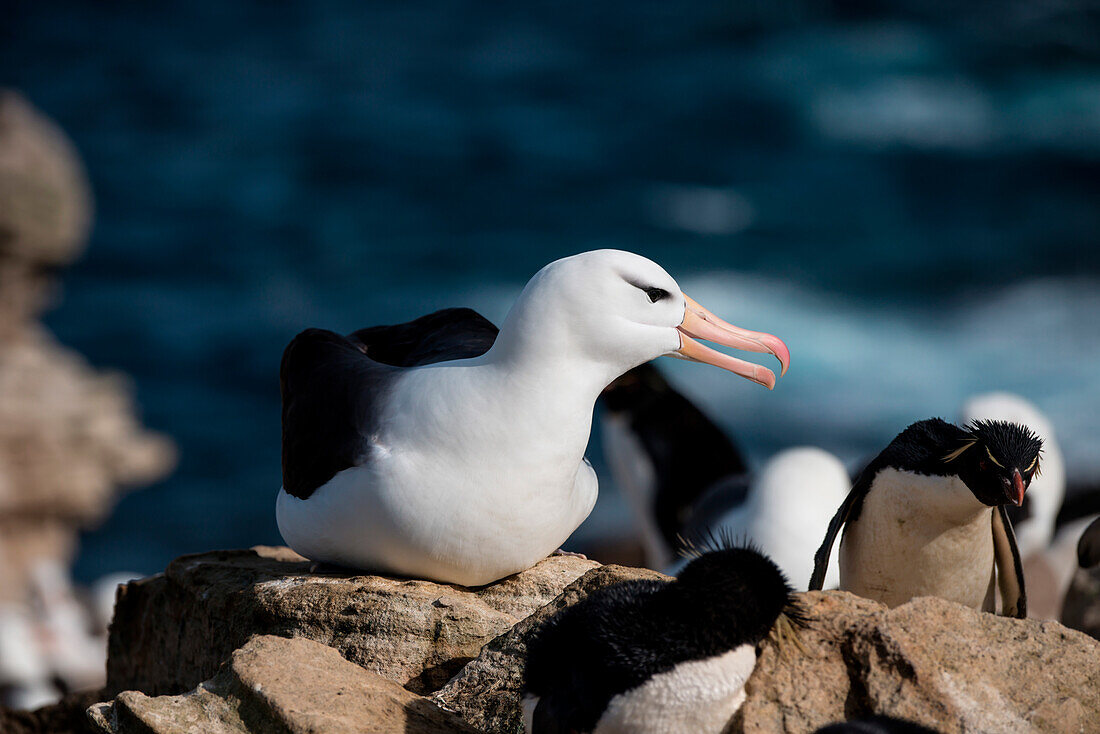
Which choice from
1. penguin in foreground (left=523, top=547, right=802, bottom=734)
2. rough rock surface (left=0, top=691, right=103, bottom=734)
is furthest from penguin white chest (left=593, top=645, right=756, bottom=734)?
rough rock surface (left=0, top=691, right=103, bottom=734)

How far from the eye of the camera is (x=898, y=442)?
3.67 meters

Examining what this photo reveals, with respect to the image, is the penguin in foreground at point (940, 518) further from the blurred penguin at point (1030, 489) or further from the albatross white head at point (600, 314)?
the blurred penguin at point (1030, 489)

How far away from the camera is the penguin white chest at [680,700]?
240cm

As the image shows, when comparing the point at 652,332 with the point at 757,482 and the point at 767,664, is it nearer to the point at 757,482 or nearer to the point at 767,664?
the point at 767,664

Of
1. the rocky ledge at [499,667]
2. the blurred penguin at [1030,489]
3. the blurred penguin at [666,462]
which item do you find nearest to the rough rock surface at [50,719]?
the rocky ledge at [499,667]

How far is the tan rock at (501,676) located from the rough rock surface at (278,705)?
129 mm

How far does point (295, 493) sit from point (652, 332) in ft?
4.55

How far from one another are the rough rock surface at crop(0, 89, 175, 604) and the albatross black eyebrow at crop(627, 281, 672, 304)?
48.1 feet

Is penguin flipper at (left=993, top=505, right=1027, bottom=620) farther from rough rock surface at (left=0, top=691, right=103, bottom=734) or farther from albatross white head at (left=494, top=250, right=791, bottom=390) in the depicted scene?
rough rock surface at (left=0, top=691, right=103, bottom=734)

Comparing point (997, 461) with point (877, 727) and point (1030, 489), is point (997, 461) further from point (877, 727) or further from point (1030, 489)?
point (1030, 489)

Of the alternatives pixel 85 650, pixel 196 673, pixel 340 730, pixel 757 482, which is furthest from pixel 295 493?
pixel 85 650

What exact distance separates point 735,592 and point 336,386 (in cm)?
187

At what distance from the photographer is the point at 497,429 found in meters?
3.53

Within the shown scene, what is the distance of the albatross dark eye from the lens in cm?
354
